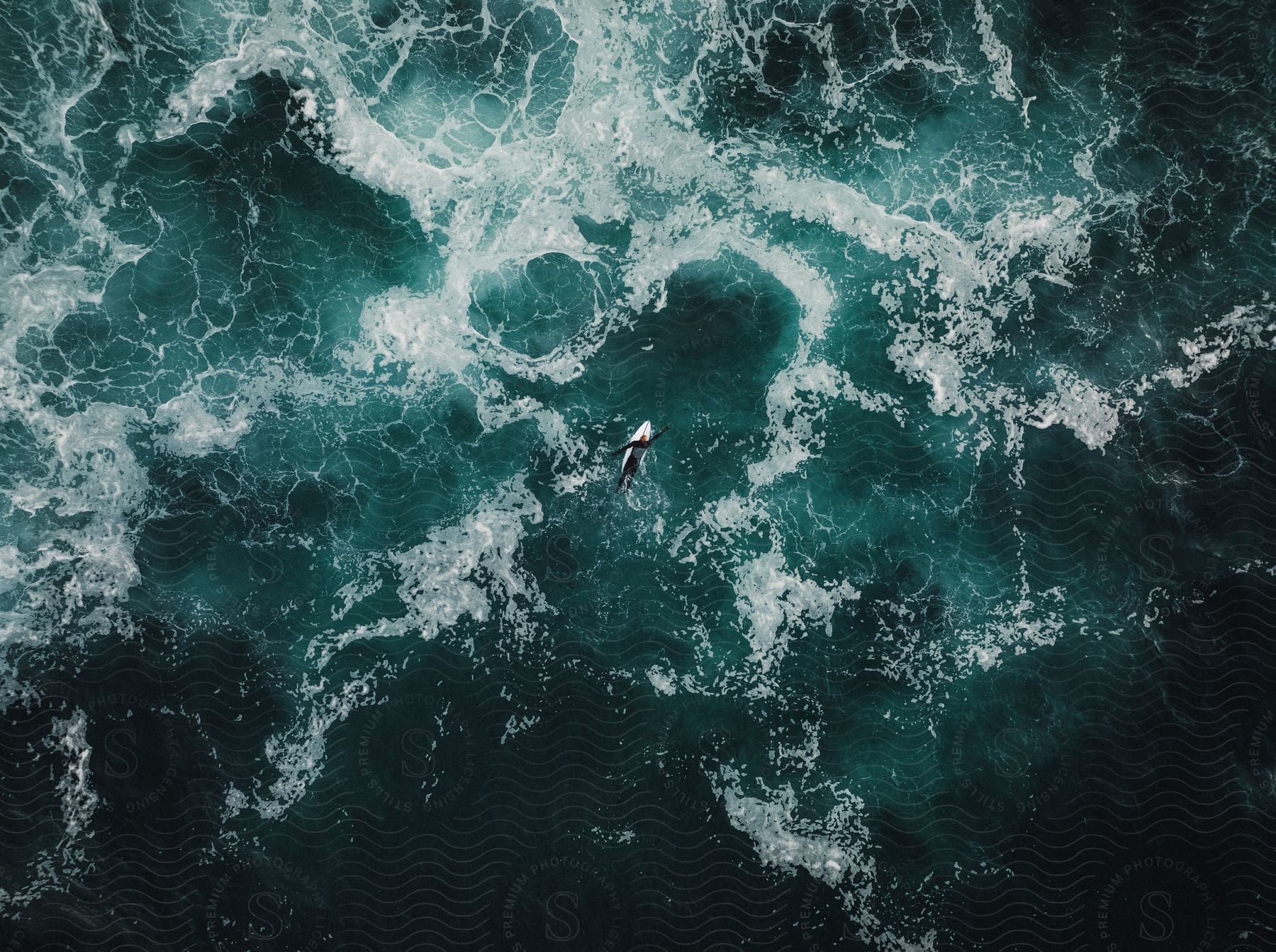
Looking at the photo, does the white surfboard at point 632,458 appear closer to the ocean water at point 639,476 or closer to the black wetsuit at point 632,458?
the black wetsuit at point 632,458

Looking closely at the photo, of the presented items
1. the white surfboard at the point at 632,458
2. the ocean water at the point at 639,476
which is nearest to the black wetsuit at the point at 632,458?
the white surfboard at the point at 632,458

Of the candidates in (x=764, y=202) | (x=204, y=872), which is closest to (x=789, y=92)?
(x=764, y=202)

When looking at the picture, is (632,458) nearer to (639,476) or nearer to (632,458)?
(632,458)

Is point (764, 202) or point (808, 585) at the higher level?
point (764, 202)

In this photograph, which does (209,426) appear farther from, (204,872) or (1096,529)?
(1096,529)

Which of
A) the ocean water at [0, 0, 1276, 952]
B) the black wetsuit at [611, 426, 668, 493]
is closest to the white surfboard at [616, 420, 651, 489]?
the black wetsuit at [611, 426, 668, 493]

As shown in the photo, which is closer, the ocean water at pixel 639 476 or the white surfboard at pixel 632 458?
the white surfboard at pixel 632 458
